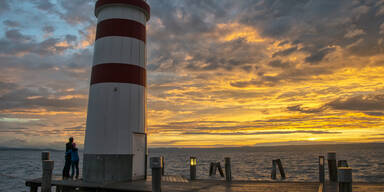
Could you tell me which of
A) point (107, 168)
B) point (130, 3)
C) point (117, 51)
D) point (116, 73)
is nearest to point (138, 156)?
point (107, 168)

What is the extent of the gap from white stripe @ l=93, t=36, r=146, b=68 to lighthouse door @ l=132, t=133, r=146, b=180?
3.41m

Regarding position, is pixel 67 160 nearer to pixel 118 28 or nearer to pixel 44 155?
pixel 44 155

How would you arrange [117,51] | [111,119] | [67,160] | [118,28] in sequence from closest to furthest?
[111,119], [117,51], [118,28], [67,160]

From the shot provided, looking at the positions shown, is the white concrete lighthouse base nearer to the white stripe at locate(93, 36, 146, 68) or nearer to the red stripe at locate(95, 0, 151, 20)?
the white stripe at locate(93, 36, 146, 68)

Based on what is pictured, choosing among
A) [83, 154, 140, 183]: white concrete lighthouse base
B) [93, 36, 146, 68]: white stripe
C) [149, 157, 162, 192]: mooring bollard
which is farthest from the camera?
[93, 36, 146, 68]: white stripe

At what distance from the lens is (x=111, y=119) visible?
1294cm

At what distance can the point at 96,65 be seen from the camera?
13.6 meters

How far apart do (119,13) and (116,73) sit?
280cm

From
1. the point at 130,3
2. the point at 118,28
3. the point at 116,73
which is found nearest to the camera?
the point at 116,73

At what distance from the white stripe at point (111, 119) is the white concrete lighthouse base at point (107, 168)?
255 mm

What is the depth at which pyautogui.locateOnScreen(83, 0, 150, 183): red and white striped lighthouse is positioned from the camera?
1282 centimetres

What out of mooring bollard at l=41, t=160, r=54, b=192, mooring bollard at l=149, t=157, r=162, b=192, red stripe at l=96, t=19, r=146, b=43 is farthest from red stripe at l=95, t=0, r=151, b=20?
mooring bollard at l=149, t=157, r=162, b=192

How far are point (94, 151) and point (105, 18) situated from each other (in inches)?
237

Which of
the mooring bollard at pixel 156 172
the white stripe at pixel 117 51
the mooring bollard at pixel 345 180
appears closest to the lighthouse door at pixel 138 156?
the white stripe at pixel 117 51
